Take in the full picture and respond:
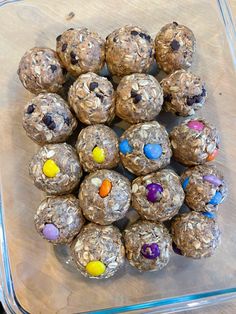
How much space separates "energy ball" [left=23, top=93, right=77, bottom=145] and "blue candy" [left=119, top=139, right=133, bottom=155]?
0.39ft

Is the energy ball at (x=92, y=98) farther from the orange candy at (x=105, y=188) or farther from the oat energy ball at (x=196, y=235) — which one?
the oat energy ball at (x=196, y=235)

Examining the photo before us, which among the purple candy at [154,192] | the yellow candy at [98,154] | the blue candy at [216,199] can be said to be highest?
the yellow candy at [98,154]

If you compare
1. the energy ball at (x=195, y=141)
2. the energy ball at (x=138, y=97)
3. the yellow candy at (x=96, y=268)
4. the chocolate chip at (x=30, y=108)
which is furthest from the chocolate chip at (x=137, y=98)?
the yellow candy at (x=96, y=268)

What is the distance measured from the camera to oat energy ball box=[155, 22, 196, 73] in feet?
3.24

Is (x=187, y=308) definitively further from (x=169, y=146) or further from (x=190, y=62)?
(x=190, y=62)

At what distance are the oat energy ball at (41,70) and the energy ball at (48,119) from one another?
32 millimetres

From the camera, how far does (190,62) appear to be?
1.02 meters

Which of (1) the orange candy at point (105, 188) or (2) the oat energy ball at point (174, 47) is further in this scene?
(2) the oat energy ball at point (174, 47)

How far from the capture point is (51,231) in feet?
2.96

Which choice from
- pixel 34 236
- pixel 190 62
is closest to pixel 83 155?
pixel 34 236

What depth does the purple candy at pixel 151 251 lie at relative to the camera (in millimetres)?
894

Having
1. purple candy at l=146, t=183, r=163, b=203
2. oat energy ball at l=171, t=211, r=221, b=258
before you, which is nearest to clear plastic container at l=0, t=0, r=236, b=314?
oat energy ball at l=171, t=211, r=221, b=258

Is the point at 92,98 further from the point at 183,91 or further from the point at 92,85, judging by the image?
the point at 183,91

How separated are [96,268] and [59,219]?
12cm
